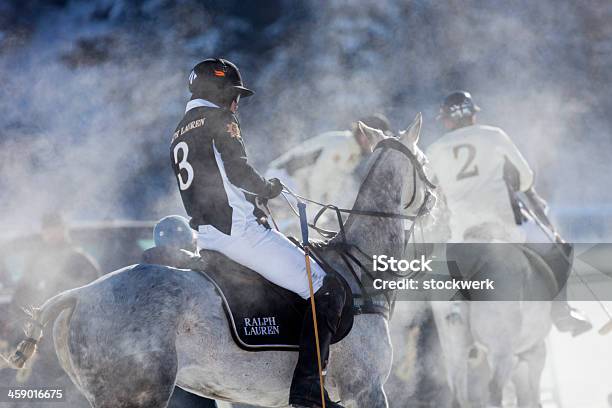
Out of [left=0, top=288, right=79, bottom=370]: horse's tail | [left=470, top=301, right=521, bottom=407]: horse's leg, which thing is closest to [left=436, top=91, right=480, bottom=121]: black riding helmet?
[left=470, top=301, right=521, bottom=407]: horse's leg

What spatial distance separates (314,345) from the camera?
3424mm

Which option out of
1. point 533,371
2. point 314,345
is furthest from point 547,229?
point 314,345

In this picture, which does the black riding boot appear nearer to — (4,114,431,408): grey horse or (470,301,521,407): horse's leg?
(4,114,431,408): grey horse

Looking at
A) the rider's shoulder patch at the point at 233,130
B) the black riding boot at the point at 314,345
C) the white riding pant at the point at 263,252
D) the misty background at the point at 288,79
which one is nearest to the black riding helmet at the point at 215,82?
the rider's shoulder patch at the point at 233,130

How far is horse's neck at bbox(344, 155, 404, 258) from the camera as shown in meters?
3.95

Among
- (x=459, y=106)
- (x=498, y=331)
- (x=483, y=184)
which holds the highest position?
(x=459, y=106)

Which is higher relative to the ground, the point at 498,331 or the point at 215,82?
the point at 215,82

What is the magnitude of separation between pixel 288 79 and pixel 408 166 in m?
4.58

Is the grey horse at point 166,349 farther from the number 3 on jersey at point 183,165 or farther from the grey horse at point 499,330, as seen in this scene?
the grey horse at point 499,330

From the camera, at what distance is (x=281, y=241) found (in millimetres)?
3555

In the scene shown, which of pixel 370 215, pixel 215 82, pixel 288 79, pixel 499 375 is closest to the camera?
pixel 215 82

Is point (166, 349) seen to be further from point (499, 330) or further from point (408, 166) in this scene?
point (499, 330)

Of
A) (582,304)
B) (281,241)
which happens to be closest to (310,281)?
(281,241)

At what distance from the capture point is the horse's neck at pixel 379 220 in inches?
155
